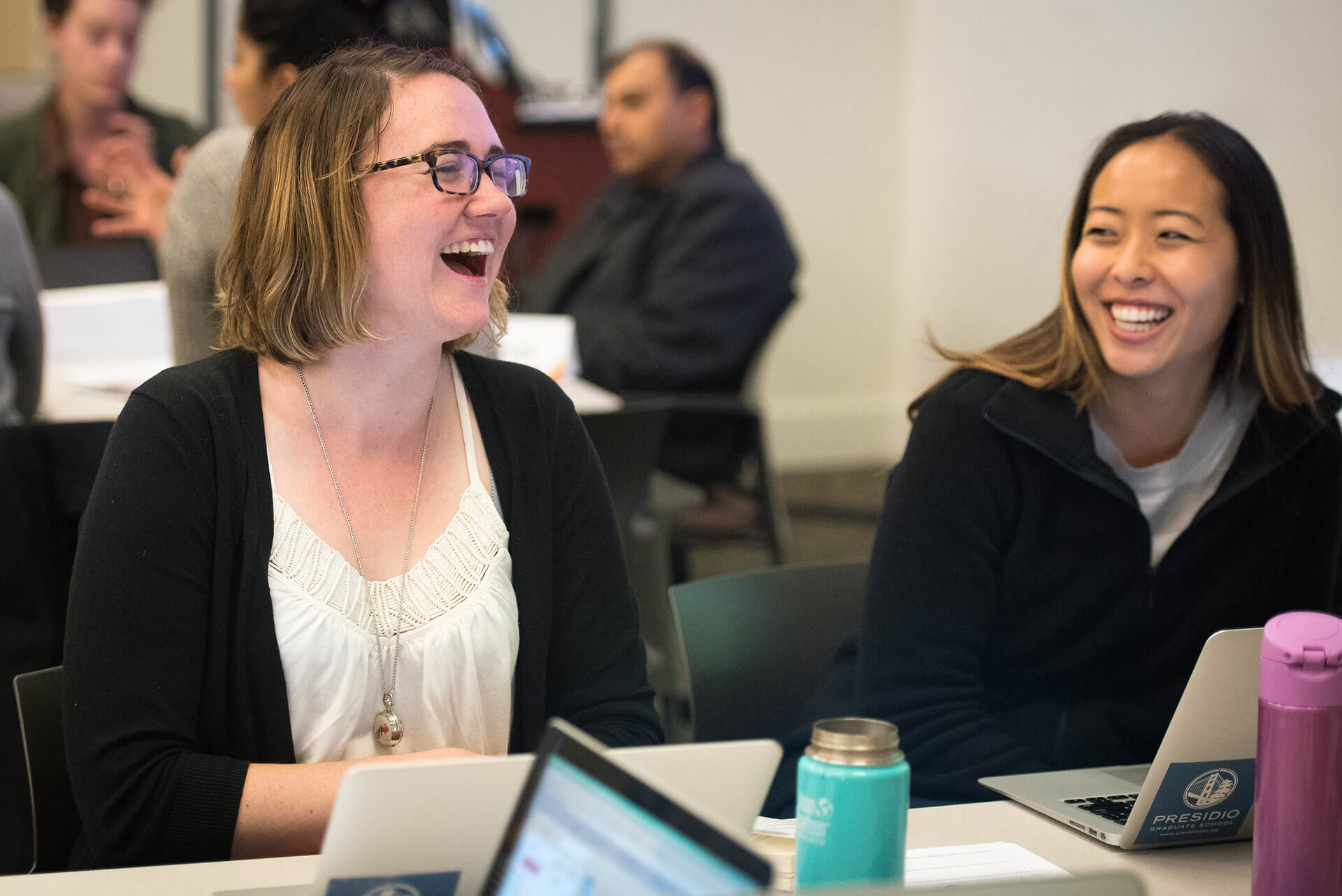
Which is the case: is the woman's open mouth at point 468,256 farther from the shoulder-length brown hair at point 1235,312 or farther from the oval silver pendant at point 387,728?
the shoulder-length brown hair at point 1235,312

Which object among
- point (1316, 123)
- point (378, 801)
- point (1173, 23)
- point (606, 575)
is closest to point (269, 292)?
point (606, 575)

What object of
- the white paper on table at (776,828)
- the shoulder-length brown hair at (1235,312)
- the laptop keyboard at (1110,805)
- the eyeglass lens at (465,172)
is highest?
the eyeglass lens at (465,172)

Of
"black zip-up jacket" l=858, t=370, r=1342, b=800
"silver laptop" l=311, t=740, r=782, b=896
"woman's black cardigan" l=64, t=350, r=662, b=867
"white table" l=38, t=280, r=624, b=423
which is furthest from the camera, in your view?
"white table" l=38, t=280, r=624, b=423

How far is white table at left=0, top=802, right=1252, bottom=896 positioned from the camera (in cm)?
101

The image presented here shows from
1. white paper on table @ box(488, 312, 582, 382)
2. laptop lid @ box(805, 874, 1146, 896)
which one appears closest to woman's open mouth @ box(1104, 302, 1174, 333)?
laptop lid @ box(805, 874, 1146, 896)

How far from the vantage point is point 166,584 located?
1.21 meters

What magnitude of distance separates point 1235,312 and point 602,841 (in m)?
1.36

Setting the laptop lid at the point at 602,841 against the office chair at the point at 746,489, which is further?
the office chair at the point at 746,489

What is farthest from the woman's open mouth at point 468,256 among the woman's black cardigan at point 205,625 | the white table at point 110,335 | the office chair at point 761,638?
the white table at point 110,335

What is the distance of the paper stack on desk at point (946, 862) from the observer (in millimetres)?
1043

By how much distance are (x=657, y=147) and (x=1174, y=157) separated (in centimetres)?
277

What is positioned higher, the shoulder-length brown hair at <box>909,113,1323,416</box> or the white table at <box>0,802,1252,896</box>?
the shoulder-length brown hair at <box>909,113,1323,416</box>

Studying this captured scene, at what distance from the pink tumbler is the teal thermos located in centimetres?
31

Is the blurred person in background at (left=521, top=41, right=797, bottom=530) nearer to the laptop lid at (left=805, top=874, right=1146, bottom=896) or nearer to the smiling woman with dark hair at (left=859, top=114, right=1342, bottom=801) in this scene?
the smiling woman with dark hair at (left=859, top=114, right=1342, bottom=801)
